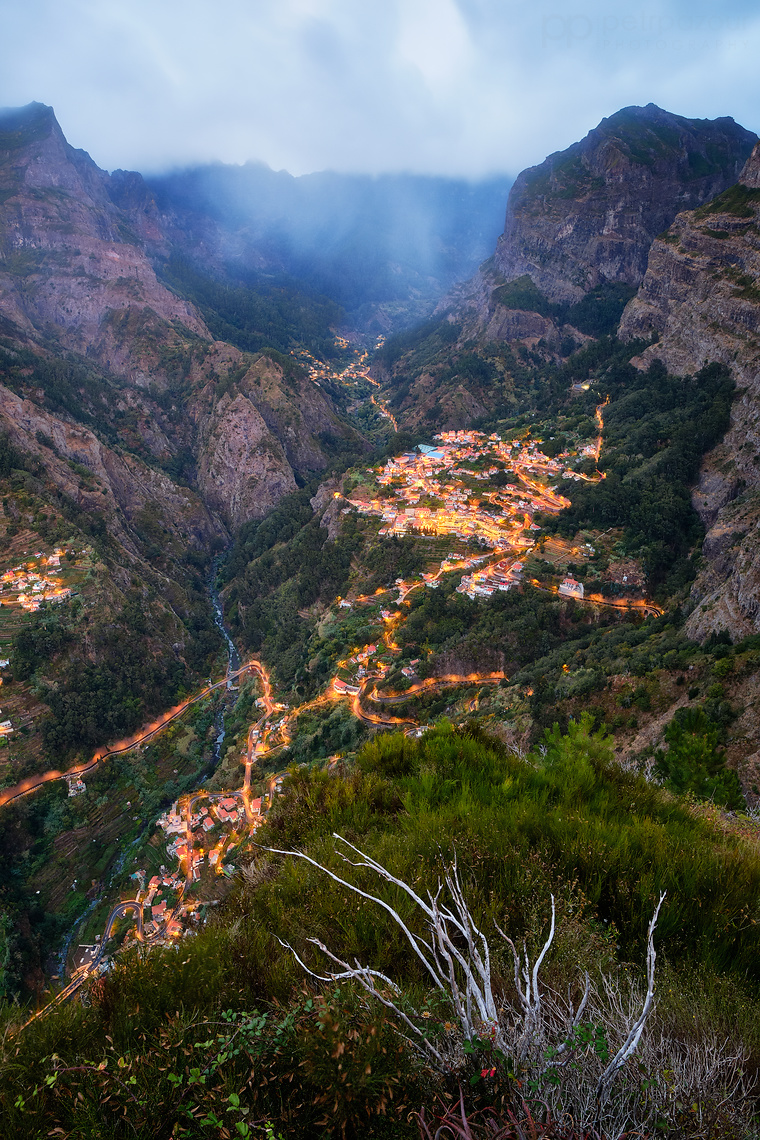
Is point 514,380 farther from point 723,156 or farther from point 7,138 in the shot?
point 7,138

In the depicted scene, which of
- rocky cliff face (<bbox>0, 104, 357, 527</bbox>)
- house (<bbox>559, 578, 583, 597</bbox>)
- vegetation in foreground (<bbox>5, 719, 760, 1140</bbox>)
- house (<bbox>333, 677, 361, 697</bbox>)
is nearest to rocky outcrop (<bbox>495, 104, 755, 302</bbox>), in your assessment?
rocky cliff face (<bbox>0, 104, 357, 527</bbox>)

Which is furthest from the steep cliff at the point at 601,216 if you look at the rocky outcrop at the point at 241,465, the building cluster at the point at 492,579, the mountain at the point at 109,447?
the building cluster at the point at 492,579

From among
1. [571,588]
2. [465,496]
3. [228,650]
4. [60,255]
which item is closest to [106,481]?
[228,650]

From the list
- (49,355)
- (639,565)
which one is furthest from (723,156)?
(49,355)

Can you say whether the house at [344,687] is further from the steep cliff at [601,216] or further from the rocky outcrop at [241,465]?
the steep cliff at [601,216]

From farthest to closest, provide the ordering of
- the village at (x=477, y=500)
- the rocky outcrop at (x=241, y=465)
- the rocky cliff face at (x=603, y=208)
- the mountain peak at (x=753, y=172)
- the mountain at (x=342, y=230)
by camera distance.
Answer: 1. the mountain at (x=342, y=230)
2. the rocky cliff face at (x=603, y=208)
3. the rocky outcrop at (x=241, y=465)
4. the mountain peak at (x=753, y=172)
5. the village at (x=477, y=500)
